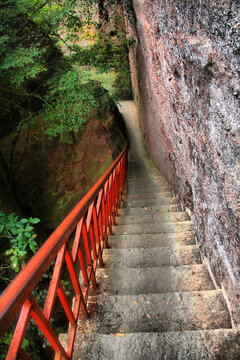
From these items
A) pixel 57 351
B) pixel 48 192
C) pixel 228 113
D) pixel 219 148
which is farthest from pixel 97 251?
pixel 48 192

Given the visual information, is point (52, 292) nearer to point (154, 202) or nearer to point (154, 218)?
point (154, 218)

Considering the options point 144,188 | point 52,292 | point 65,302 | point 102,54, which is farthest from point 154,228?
point 102,54

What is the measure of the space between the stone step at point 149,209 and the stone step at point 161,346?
2508 millimetres

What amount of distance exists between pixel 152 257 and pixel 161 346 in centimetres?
115

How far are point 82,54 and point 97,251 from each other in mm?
6013

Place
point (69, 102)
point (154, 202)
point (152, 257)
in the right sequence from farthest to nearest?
point (69, 102) → point (154, 202) → point (152, 257)

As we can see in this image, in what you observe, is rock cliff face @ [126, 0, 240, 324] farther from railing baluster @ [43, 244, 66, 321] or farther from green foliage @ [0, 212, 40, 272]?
green foliage @ [0, 212, 40, 272]

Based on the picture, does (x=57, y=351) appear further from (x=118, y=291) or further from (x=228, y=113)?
(x=228, y=113)

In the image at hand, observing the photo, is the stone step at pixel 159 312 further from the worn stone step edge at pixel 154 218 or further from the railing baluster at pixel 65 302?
the worn stone step edge at pixel 154 218

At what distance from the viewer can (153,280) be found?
2.19m

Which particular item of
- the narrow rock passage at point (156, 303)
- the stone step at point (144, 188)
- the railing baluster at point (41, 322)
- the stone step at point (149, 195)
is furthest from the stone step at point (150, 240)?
the stone step at point (144, 188)

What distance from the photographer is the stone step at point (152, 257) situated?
8.18 ft

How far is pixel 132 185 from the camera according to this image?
6645mm

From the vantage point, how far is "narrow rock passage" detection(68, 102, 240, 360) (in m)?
1.43
